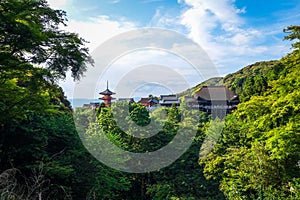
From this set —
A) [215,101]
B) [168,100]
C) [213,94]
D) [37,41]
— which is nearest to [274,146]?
[37,41]

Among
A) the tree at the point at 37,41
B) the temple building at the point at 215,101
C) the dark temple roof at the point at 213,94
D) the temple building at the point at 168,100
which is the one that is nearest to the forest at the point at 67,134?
the tree at the point at 37,41

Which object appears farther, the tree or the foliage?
the foliage

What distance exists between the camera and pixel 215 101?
19984 millimetres

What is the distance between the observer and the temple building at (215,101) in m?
19.0

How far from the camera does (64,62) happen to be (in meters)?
5.85

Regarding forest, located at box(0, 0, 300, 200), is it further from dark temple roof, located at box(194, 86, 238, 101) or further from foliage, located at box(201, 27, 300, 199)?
dark temple roof, located at box(194, 86, 238, 101)

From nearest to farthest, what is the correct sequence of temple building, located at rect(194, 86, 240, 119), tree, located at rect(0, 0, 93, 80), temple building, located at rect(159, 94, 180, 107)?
tree, located at rect(0, 0, 93, 80) → temple building, located at rect(194, 86, 240, 119) → temple building, located at rect(159, 94, 180, 107)

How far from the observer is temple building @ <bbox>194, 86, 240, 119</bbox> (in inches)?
747

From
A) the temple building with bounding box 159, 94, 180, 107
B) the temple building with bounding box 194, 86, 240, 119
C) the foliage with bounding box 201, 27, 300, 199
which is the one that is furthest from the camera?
the temple building with bounding box 159, 94, 180, 107

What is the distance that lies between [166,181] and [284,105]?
20.2 ft

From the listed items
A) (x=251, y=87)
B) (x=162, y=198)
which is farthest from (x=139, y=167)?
(x=251, y=87)

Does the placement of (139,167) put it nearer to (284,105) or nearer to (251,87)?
(251,87)

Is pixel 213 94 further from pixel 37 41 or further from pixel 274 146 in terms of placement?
pixel 37 41

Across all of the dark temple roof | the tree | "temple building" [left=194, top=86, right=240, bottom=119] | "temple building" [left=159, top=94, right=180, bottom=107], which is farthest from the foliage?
"temple building" [left=159, top=94, right=180, bottom=107]
